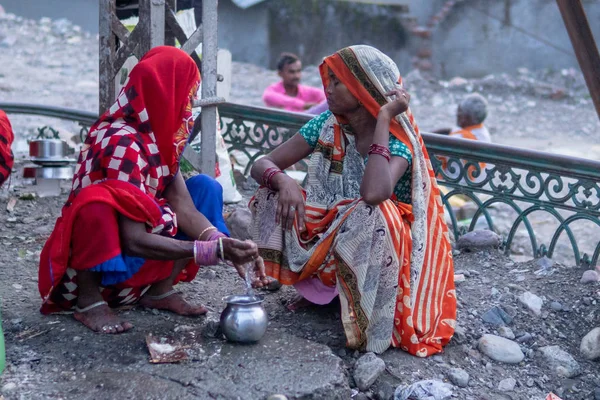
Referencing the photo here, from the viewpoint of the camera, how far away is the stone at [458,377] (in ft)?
11.5

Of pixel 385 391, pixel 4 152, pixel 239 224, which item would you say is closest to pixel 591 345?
pixel 385 391

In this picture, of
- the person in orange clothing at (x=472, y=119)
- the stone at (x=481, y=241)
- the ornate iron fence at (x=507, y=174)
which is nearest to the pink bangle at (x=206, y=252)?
the ornate iron fence at (x=507, y=174)

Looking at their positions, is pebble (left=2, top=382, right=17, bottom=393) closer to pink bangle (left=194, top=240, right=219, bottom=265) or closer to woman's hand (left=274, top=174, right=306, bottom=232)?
pink bangle (left=194, top=240, right=219, bottom=265)

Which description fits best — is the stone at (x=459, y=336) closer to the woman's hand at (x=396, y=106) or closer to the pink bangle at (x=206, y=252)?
the woman's hand at (x=396, y=106)

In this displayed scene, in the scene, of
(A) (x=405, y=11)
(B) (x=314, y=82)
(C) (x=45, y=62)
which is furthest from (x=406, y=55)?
(C) (x=45, y=62)

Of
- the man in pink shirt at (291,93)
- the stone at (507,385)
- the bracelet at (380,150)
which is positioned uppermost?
the man in pink shirt at (291,93)

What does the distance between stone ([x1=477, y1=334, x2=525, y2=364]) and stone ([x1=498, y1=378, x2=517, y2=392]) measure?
0.61ft

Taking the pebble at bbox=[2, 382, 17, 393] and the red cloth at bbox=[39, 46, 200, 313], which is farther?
the red cloth at bbox=[39, 46, 200, 313]

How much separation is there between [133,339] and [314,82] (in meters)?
12.1

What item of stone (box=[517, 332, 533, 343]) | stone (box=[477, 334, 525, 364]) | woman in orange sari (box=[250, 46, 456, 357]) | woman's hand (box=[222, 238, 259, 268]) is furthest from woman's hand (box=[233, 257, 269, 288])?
stone (box=[517, 332, 533, 343])

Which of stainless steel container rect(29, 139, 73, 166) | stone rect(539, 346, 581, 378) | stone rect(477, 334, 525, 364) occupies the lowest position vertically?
stone rect(539, 346, 581, 378)

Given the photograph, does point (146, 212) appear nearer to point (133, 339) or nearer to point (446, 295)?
point (133, 339)

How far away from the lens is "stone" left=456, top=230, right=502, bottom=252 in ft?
16.9

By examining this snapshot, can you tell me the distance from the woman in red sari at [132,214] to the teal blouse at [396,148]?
28.2 inches
